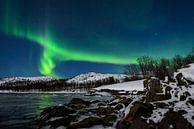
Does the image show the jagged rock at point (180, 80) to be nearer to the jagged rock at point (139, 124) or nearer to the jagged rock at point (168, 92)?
the jagged rock at point (168, 92)

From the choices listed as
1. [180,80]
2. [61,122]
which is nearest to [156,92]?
[180,80]

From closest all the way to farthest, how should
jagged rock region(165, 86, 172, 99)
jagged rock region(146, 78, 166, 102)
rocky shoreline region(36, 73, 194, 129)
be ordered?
rocky shoreline region(36, 73, 194, 129) → jagged rock region(165, 86, 172, 99) → jagged rock region(146, 78, 166, 102)

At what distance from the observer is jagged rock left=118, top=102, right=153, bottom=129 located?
24297 millimetres

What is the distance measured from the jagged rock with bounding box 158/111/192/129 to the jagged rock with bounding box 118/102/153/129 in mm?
2424

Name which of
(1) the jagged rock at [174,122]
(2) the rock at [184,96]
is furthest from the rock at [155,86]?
(1) the jagged rock at [174,122]

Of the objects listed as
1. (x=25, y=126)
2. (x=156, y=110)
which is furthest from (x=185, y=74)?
(x=25, y=126)

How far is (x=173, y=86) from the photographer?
112 feet

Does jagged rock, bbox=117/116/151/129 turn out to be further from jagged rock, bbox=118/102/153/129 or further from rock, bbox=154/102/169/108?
rock, bbox=154/102/169/108

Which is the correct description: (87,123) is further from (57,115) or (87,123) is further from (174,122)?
(174,122)

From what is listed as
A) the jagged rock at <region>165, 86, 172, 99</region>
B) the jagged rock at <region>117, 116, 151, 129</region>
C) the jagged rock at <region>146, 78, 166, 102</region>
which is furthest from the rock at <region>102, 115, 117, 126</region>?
the jagged rock at <region>165, 86, 172, 99</region>

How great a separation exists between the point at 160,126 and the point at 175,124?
3.77 ft

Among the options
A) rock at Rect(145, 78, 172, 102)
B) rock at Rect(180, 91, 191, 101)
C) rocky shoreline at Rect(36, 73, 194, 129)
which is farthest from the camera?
rock at Rect(145, 78, 172, 102)

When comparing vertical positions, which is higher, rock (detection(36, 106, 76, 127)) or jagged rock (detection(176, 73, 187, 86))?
jagged rock (detection(176, 73, 187, 86))

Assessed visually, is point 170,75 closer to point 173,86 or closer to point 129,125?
point 173,86
